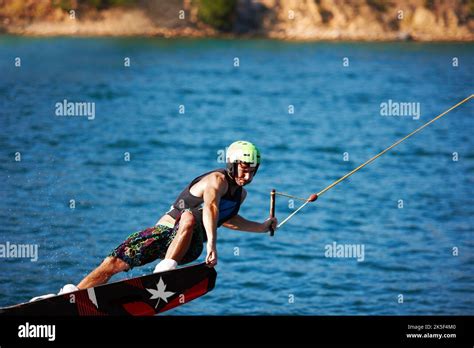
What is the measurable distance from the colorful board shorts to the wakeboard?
0.32 m

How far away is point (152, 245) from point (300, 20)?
97038 millimetres

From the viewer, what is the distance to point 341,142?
58.0 metres

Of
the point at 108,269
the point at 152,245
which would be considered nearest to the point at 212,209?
the point at 152,245

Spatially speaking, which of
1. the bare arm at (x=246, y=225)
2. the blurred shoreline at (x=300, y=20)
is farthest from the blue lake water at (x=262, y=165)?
the bare arm at (x=246, y=225)

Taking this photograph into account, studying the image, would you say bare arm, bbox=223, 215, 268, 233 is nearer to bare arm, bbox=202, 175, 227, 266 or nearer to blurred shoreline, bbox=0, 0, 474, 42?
bare arm, bbox=202, 175, 227, 266

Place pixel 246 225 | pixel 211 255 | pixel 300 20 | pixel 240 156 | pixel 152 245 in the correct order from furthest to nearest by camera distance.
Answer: pixel 300 20 → pixel 246 225 → pixel 152 245 → pixel 240 156 → pixel 211 255

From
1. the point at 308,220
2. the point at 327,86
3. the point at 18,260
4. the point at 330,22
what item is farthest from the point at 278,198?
the point at 330,22

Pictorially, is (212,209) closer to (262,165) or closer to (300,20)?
(262,165)

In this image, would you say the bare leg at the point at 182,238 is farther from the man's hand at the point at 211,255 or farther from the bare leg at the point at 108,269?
the bare leg at the point at 108,269

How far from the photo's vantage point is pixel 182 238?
53.4ft

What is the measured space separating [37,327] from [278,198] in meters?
26.0

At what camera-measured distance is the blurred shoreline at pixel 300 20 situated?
332 feet

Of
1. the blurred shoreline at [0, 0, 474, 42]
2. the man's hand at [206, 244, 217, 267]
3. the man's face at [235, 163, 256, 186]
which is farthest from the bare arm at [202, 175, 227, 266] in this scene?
the blurred shoreline at [0, 0, 474, 42]

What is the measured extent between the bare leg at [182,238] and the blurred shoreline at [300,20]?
8503cm
